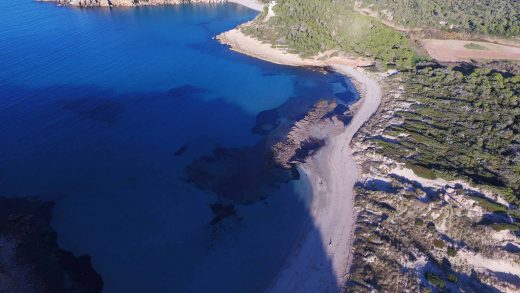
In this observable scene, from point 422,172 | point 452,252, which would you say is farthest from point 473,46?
point 452,252

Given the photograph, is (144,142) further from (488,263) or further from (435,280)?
(488,263)

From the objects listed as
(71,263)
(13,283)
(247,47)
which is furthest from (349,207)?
(247,47)

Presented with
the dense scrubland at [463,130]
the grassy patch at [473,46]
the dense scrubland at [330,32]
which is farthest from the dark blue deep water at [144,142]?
the grassy patch at [473,46]

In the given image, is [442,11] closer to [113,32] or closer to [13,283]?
→ [113,32]

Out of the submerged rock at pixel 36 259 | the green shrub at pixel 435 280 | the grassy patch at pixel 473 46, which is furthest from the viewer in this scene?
the grassy patch at pixel 473 46

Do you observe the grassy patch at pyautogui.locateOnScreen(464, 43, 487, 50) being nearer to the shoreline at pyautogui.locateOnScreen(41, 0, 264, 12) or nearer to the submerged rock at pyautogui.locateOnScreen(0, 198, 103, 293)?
the shoreline at pyautogui.locateOnScreen(41, 0, 264, 12)

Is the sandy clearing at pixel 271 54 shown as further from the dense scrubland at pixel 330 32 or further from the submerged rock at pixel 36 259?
the submerged rock at pixel 36 259
